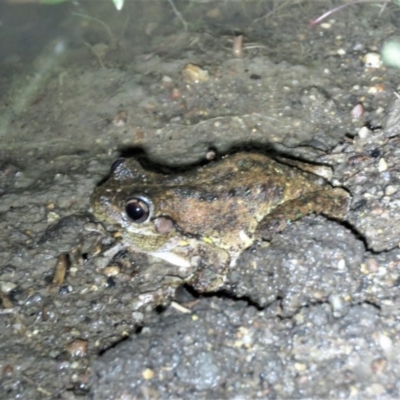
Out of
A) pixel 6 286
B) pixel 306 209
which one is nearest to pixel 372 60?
pixel 306 209

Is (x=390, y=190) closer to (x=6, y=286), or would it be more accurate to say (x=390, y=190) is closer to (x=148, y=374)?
(x=148, y=374)

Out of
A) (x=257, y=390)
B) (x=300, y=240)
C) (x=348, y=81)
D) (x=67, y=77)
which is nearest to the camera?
(x=257, y=390)

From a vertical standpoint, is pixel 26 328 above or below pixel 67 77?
below

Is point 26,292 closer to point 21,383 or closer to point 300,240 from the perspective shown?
point 21,383

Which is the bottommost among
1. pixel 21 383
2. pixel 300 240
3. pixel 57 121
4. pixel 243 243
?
pixel 21 383

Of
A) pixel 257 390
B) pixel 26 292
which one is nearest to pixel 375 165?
pixel 257 390

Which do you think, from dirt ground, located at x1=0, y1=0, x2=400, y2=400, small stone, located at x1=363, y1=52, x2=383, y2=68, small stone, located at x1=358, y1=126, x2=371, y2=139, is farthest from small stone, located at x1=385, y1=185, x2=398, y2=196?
small stone, located at x1=363, y1=52, x2=383, y2=68

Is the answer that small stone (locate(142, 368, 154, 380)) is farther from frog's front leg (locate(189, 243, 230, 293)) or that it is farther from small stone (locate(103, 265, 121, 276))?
small stone (locate(103, 265, 121, 276))
